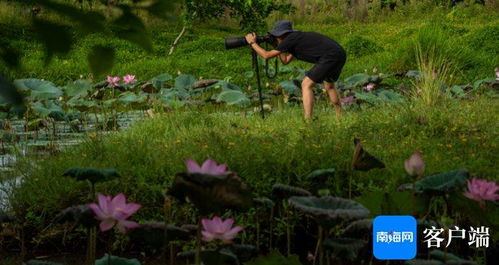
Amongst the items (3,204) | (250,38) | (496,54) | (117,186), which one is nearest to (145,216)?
(117,186)

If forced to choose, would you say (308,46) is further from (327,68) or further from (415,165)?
(415,165)

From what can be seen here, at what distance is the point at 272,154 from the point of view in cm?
477

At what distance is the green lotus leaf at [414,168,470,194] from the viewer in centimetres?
204

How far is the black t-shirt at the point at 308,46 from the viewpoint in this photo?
7809 millimetres

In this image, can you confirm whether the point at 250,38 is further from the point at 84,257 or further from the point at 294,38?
the point at 84,257

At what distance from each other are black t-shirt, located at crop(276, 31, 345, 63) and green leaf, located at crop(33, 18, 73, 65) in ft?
21.6

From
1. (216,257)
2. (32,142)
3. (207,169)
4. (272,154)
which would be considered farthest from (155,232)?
(32,142)

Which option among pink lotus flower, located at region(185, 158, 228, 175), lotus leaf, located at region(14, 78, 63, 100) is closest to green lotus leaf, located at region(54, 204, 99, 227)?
pink lotus flower, located at region(185, 158, 228, 175)

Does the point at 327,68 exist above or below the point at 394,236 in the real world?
below

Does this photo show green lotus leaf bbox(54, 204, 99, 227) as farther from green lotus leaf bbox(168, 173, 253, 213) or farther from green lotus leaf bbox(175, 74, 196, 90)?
green lotus leaf bbox(175, 74, 196, 90)

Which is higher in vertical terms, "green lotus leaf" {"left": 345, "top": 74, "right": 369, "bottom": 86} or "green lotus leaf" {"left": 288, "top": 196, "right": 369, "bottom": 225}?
"green lotus leaf" {"left": 288, "top": 196, "right": 369, "bottom": 225}

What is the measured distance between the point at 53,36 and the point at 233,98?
6.88 m

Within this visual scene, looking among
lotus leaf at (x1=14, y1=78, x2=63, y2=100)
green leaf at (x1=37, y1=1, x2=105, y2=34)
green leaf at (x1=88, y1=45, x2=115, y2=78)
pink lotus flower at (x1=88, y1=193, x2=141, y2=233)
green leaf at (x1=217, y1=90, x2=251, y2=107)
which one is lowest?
green leaf at (x1=217, y1=90, x2=251, y2=107)

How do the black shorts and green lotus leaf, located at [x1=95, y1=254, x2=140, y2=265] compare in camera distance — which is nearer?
green lotus leaf, located at [x1=95, y1=254, x2=140, y2=265]
